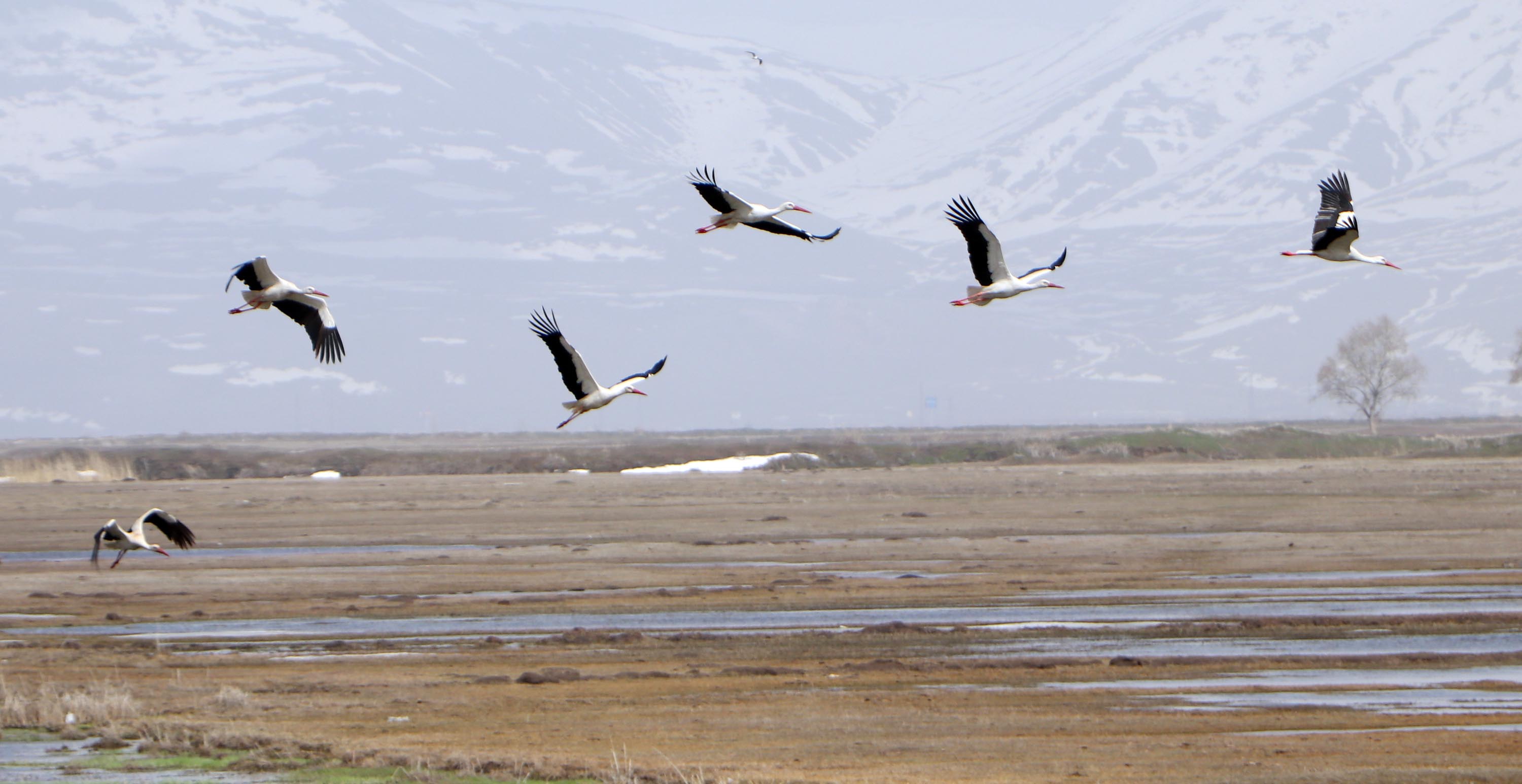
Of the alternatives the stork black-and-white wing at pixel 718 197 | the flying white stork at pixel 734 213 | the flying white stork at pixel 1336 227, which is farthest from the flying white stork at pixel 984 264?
the flying white stork at pixel 1336 227

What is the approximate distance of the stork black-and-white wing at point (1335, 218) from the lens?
19344 millimetres

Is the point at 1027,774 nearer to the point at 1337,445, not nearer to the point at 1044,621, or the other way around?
the point at 1044,621

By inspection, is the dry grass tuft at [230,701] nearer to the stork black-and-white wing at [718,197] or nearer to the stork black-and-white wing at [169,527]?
the stork black-and-white wing at [169,527]

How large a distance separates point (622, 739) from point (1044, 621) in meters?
10.7

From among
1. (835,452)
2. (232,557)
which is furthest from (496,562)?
(835,452)

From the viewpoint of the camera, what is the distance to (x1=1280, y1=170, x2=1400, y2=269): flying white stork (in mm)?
19344

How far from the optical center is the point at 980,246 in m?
19.2

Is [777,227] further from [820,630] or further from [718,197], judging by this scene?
[820,630]

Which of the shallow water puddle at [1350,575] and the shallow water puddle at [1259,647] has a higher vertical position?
the shallow water puddle at [1350,575]

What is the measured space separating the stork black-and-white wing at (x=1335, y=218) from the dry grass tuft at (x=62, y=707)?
14.6 m

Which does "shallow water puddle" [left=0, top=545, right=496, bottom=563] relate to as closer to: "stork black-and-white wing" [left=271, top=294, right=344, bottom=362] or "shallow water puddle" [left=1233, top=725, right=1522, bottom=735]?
"stork black-and-white wing" [left=271, top=294, right=344, bottom=362]

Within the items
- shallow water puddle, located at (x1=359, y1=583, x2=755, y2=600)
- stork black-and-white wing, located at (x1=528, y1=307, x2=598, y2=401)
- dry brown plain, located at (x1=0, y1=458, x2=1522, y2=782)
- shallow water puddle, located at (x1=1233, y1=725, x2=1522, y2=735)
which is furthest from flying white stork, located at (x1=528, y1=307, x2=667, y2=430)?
shallow water puddle, located at (x1=359, y1=583, x2=755, y2=600)

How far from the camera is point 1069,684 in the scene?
2080 cm

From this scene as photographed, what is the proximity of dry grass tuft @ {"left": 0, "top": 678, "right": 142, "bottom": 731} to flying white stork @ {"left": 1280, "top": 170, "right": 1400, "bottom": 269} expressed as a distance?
46.6ft
